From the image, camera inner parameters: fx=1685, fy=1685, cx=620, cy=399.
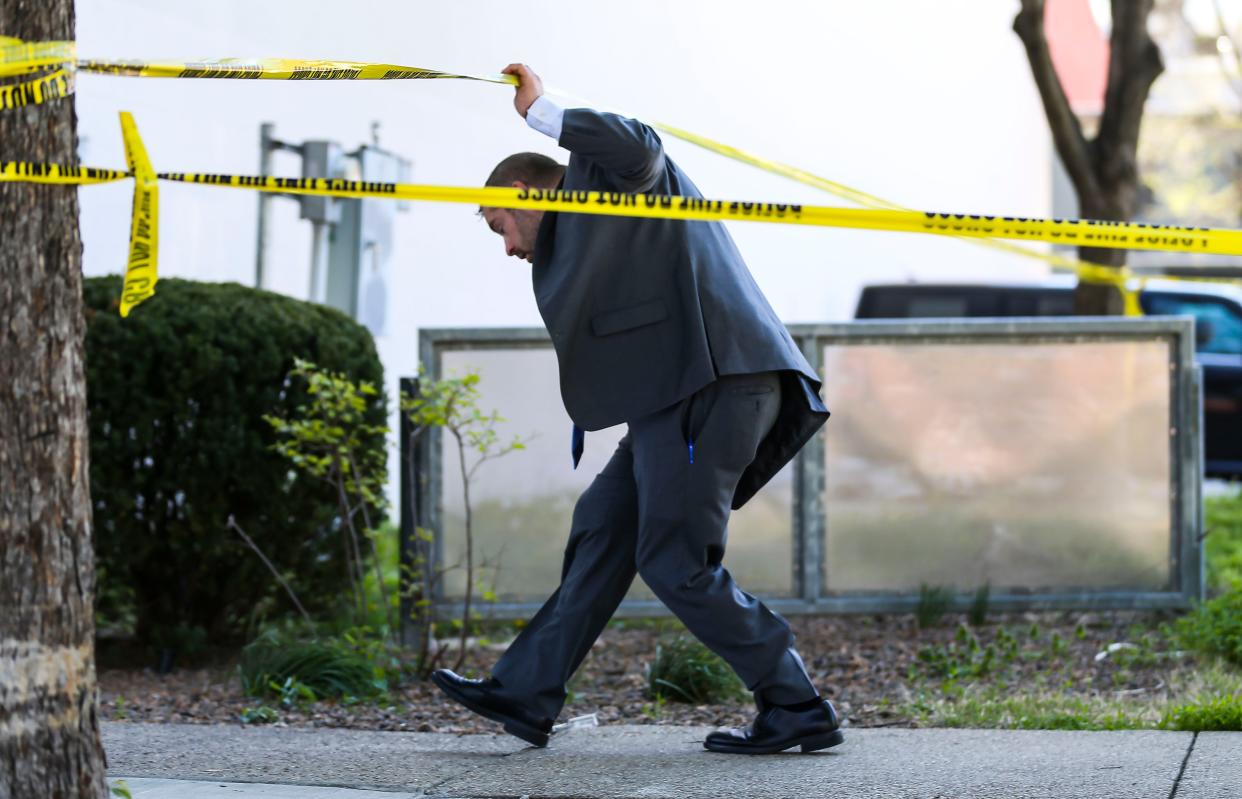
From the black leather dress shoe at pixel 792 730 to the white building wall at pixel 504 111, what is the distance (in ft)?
14.9

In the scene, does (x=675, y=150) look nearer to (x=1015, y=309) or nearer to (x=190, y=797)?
(x=1015, y=309)

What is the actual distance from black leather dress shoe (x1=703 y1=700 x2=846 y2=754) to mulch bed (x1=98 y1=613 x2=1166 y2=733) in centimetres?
79

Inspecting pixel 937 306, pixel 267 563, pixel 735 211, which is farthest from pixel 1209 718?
pixel 937 306

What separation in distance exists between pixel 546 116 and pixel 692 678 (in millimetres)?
2198

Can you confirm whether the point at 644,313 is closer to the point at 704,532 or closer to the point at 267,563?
the point at 704,532

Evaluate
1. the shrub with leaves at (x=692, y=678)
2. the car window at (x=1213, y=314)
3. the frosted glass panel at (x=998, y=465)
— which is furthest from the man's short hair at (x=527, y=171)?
the car window at (x=1213, y=314)

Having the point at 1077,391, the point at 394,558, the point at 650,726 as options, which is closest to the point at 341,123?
the point at 394,558

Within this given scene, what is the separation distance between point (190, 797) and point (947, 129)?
1803 cm

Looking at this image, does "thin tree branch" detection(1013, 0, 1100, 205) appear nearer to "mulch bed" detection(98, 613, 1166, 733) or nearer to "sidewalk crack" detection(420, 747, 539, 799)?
"mulch bed" detection(98, 613, 1166, 733)

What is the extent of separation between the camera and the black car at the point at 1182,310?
1322 cm

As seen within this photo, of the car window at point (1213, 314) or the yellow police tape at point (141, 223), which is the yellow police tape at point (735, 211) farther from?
the car window at point (1213, 314)

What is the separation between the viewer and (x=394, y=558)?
8.02 meters

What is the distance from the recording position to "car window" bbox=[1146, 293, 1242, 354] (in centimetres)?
1327

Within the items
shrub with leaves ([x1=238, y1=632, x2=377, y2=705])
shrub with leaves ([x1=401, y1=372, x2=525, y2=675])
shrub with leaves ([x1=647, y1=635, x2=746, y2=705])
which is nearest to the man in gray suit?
shrub with leaves ([x1=647, y1=635, x2=746, y2=705])
